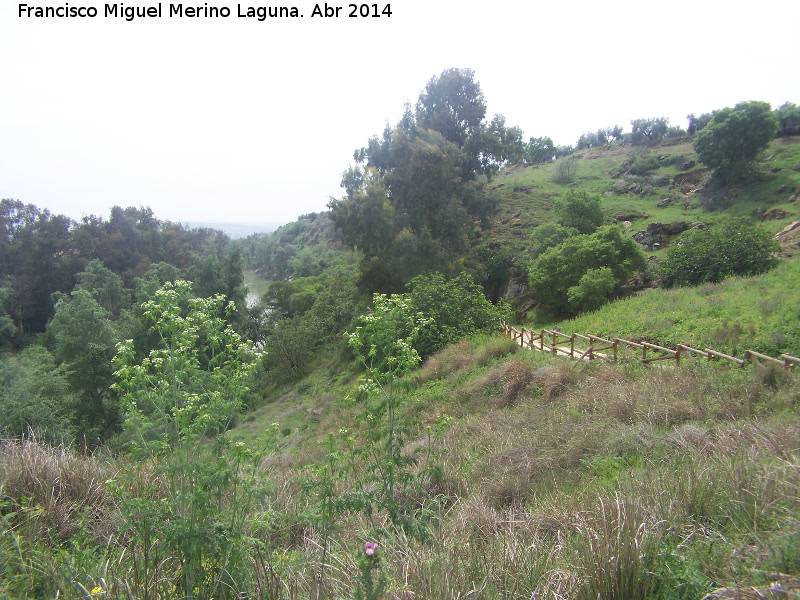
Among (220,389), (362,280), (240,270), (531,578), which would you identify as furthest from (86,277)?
(531,578)

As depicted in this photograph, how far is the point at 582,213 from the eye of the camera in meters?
30.2

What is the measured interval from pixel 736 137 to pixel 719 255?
18842 mm

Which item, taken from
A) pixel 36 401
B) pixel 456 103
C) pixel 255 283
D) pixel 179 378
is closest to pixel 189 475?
pixel 179 378

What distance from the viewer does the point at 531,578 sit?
277 centimetres

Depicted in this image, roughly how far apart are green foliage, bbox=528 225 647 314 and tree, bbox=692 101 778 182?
56.4 feet

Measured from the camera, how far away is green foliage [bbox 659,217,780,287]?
68.0 ft

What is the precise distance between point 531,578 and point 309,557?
1.47 metres

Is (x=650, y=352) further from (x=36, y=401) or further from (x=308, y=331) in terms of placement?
(x=308, y=331)

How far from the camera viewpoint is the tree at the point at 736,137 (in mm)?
33312

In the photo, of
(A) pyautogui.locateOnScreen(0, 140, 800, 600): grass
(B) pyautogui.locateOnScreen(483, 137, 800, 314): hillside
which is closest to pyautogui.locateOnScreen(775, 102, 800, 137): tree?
(B) pyautogui.locateOnScreen(483, 137, 800, 314): hillside

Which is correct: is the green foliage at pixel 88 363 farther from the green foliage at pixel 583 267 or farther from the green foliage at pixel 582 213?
the green foliage at pixel 582 213

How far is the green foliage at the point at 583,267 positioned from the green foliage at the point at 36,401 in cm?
2100

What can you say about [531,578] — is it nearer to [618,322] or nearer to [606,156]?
[618,322]

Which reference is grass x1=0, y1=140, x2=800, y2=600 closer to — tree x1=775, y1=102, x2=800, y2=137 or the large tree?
the large tree
